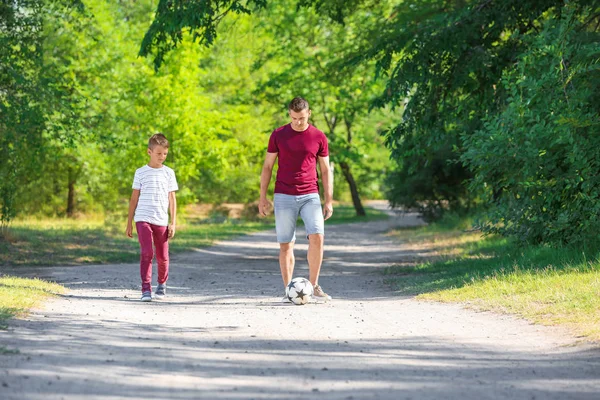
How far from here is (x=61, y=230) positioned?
28109 millimetres

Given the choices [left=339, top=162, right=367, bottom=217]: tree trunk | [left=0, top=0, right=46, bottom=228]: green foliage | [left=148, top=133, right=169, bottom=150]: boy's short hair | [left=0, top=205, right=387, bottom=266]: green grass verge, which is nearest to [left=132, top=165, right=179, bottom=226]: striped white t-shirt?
[left=148, top=133, right=169, bottom=150]: boy's short hair

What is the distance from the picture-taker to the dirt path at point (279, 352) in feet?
18.9

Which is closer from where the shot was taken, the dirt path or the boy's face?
the dirt path

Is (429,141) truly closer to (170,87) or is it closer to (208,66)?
(170,87)

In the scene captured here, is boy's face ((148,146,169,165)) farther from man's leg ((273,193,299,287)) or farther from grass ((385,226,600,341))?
grass ((385,226,600,341))

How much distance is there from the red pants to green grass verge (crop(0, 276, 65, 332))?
1.19 m

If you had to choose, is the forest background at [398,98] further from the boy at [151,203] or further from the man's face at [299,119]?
the boy at [151,203]

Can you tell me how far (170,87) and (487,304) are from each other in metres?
22.0

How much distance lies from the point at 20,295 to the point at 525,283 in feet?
20.0

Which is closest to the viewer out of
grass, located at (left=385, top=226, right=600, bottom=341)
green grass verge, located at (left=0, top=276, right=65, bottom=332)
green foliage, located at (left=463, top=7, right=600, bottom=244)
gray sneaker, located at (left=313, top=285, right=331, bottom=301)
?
green grass verge, located at (left=0, top=276, right=65, bottom=332)

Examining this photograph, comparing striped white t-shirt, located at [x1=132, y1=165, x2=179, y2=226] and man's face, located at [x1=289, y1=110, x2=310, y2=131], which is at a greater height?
man's face, located at [x1=289, y1=110, x2=310, y2=131]

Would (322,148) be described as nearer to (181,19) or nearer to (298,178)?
(298,178)

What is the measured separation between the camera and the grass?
917 centimetres

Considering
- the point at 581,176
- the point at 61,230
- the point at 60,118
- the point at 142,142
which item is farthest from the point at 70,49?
the point at 581,176
